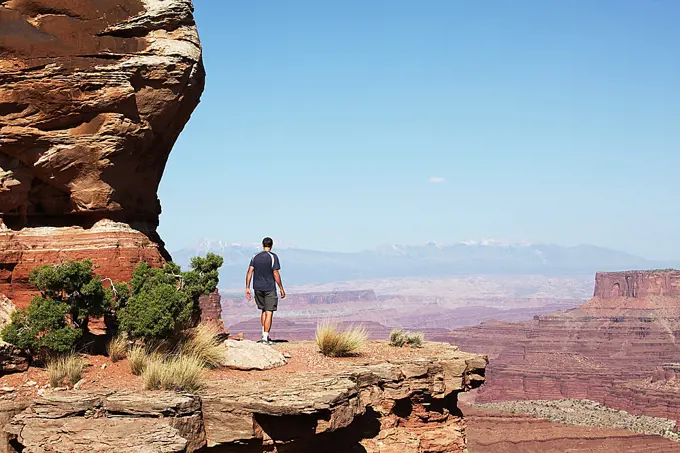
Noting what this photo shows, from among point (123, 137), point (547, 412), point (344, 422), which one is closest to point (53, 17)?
point (123, 137)

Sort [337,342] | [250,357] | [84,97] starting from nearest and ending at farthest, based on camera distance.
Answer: [250,357] < [84,97] < [337,342]

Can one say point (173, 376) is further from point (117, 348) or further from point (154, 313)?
point (117, 348)

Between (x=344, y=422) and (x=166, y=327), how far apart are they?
3.81m

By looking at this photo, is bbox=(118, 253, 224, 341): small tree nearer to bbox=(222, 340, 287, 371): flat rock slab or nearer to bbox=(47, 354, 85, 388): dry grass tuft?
bbox=(222, 340, 287, 371): flat rock slab

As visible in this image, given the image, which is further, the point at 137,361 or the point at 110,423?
the point at 137,361

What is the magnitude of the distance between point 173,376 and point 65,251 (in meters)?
5.28

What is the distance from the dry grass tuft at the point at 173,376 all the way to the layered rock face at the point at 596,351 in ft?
276

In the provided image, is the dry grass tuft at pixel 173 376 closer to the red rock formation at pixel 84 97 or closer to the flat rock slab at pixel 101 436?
the flat rock slab at pixel 101 436

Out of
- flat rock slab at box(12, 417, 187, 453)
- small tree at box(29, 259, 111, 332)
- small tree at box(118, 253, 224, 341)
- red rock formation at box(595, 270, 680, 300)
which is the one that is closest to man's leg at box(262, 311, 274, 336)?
small tree at box(118, 253, 224, 341)

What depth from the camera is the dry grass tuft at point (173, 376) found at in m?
12.6

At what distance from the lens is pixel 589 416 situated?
74.8m

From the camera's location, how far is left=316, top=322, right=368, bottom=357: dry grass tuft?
17375 millimetres

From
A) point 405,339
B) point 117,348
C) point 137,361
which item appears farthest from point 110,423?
point 405,339

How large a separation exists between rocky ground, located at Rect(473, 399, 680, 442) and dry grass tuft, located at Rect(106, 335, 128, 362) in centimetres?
5933
